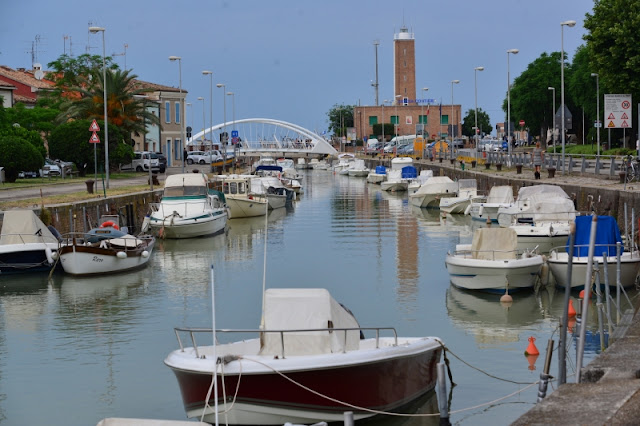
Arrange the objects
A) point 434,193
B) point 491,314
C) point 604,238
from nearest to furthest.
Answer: point 491,314 → point 604,238 → point 434,193

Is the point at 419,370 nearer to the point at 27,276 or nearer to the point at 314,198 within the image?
the point at 27,276

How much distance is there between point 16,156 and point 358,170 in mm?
53457

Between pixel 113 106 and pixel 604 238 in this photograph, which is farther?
pixel 113 106

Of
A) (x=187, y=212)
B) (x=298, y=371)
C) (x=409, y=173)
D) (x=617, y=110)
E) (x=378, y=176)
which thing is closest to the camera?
(x=298, y=371)

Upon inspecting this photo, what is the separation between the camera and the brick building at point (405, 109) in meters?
160

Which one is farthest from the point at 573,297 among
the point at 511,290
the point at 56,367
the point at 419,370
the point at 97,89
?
the point at 97,89

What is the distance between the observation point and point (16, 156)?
50125 millimetres

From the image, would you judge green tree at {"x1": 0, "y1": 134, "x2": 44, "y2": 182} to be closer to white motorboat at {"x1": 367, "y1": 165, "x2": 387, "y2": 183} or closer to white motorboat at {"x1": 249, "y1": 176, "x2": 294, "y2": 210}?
white motorboat at {"x1": 249, "y1": 176, "x2": 294, "y2": 210}

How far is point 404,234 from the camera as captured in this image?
4253cm

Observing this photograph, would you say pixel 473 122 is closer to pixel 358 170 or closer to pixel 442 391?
pixel 358 170

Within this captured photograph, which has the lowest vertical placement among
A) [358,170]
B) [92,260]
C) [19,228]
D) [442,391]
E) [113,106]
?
[92,260]

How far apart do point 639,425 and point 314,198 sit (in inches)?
2327

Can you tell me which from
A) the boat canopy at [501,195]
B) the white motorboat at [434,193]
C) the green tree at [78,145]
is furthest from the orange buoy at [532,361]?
the green tree at [78,145]

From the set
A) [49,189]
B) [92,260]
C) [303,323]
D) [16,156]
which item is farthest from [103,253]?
[16,156]
